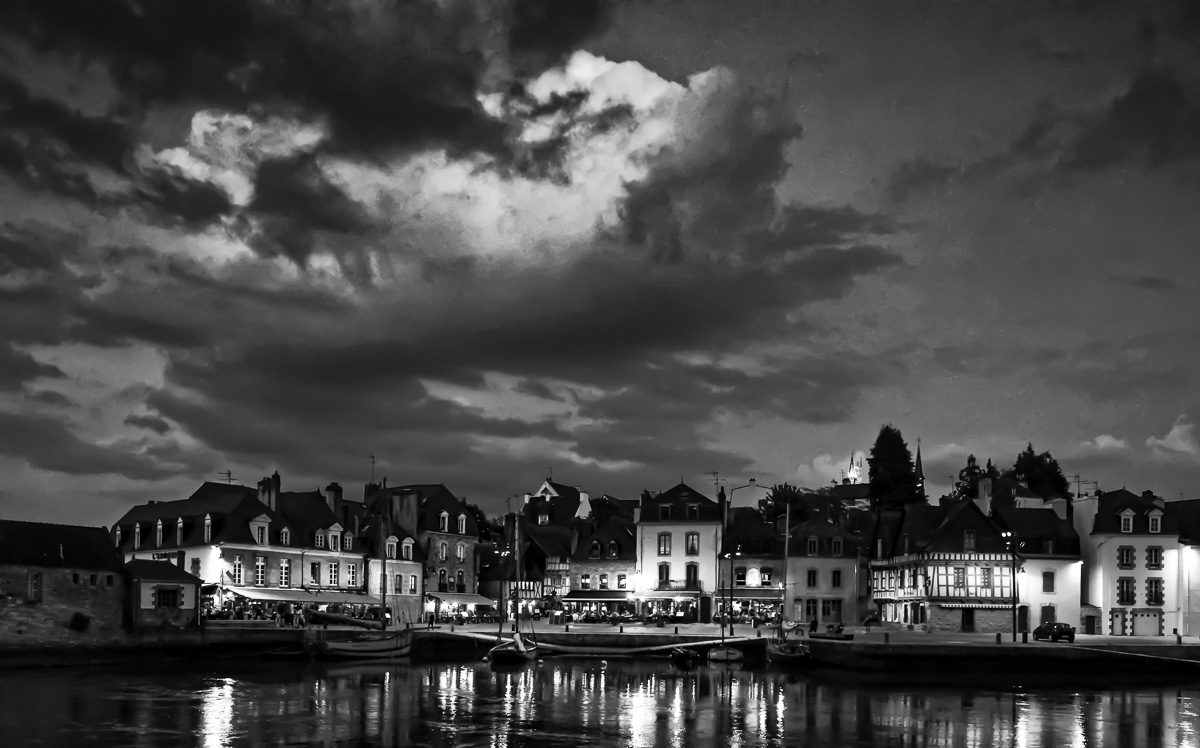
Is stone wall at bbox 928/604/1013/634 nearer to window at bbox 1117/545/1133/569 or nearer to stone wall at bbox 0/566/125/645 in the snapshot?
window at bbox 1117/545/1133/569

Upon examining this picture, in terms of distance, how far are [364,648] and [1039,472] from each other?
8674cm

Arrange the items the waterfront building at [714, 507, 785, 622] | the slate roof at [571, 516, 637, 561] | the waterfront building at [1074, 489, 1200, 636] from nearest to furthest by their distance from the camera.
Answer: the waterfront building at [1074, 489, 1200, 636] → the waterfront building at [714, 507, 785, 622] → the slate roof at [571, 516, 637, 561]

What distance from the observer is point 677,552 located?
100312 mm

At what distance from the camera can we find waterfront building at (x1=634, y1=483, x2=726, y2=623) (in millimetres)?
99125

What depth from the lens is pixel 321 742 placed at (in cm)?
4181

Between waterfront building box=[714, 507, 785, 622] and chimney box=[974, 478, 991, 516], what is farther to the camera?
waterfront building box=[714, 507, 785, 622]

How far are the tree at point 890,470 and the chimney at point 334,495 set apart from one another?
60.6 m

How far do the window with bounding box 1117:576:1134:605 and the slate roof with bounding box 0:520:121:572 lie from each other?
213 ft

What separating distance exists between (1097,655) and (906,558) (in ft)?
81.5

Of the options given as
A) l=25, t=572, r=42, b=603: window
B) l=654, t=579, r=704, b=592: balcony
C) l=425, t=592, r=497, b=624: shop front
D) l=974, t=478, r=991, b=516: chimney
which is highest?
l=974, t=478, r=991, b=516: chimney

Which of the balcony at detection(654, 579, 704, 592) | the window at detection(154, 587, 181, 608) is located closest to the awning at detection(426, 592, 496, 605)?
the balcony at detection(654, 579, 704, 592)

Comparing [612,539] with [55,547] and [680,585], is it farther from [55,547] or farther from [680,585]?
[55,547]

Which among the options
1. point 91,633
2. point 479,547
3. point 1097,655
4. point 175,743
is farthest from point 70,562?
point 1097,655

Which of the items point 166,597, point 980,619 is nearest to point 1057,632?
point 980,619
